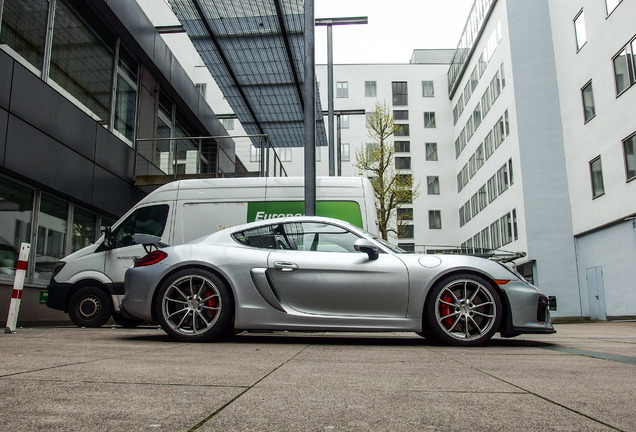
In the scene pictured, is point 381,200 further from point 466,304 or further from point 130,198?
point 466,304

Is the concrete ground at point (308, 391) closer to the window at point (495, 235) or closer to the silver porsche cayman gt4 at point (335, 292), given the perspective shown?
the silver porsche cayman gt4 at point (335, 292)

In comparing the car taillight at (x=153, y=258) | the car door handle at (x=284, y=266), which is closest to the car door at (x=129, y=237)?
the car taillight at (x=153, y=258)

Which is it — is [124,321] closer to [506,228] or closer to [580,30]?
[580,30]

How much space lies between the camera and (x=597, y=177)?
22.5 metres

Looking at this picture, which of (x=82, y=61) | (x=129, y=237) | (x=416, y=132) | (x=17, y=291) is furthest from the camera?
(x=416, y=132)

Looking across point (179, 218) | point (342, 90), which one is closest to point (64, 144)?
point (179, 218)

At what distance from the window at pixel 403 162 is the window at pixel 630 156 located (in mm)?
31842

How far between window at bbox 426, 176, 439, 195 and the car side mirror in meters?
45.3

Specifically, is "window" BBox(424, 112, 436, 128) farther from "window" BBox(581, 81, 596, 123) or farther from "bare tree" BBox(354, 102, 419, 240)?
"window" BBox(581, 81, 596, 123)

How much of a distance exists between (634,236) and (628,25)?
7.29m

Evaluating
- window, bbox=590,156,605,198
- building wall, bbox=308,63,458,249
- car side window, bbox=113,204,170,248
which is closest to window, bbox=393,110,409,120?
building wall, bbox=308,63,458,249

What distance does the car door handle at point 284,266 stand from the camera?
539 centimetres

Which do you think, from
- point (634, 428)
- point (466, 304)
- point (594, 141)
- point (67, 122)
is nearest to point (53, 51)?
point (67, 122)

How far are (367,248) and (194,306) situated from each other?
178 centimetres
